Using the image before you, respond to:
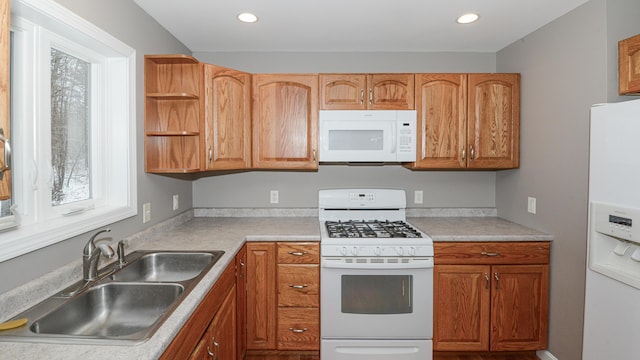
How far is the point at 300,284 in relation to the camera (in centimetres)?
232

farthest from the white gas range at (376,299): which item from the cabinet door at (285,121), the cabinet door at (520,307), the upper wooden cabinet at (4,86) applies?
the upper wooden cabinet at (4,86)

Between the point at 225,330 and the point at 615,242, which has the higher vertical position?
the point at 615,242

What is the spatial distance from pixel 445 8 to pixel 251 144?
5.25 ft

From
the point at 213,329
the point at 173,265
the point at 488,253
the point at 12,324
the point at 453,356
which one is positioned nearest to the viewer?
the point at 12,324

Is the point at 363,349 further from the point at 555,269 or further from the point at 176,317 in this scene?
the point at 176,317

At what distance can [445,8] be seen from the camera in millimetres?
2080

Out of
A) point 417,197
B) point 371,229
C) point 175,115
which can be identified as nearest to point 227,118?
point 175,115

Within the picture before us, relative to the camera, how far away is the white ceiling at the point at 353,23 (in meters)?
2.03

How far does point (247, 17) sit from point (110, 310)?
183cm

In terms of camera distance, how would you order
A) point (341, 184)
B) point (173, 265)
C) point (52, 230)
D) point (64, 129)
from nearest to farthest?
point (52, 230), point (64, 129), point (173, 265), point (341, 184)

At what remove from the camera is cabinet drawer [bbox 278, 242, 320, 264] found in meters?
2.31

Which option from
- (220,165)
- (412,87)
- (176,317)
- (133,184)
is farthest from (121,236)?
(412,87)

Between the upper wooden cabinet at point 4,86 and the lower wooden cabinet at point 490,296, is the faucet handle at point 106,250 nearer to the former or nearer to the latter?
the upper wooden cabinet at point 4,86

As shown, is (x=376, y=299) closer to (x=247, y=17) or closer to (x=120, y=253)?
(x=120, y=253)
